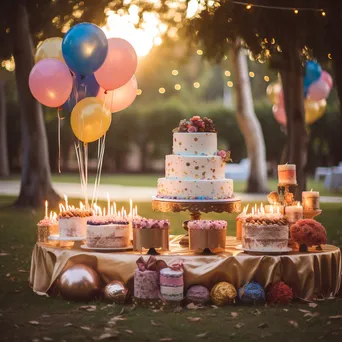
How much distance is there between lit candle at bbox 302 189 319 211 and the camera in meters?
9.30

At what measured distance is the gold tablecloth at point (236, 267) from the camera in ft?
26.7

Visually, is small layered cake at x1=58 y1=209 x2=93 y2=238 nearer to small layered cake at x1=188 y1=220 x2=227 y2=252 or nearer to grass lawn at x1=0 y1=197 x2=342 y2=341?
grass lawn at x1=0 y1=197 x2=342 y2=341

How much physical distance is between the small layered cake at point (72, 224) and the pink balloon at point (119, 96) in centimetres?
169

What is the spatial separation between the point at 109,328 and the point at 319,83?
1175 cm

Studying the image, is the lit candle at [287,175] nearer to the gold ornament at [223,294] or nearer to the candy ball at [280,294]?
the candy ball at [280,294]

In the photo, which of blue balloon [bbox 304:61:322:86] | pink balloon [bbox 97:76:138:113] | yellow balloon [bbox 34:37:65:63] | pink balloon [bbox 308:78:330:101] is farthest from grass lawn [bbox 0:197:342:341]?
pink balloon [bbox 308:78:330:101]

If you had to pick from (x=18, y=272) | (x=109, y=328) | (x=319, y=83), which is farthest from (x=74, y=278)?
(x=319, y=83)

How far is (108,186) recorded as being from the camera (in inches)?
1091

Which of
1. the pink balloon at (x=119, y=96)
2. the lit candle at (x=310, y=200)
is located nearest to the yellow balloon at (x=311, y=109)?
the pink balloon at (x=119, y=96)

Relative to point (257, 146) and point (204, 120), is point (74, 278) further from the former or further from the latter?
point (257, 146)

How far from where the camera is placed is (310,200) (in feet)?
30.6

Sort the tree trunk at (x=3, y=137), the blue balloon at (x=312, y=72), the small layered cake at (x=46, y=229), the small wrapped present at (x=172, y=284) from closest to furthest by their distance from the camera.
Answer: the small wrapped present at (x=172, y=284)
the small layered cake at (x=46, y=229)
the blue balloon at (x=312, y=72)
the tree trunk at (x=3, y=137)

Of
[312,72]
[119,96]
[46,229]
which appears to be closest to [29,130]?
[312,72]

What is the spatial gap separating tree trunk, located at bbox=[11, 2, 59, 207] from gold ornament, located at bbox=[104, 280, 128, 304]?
996cm
